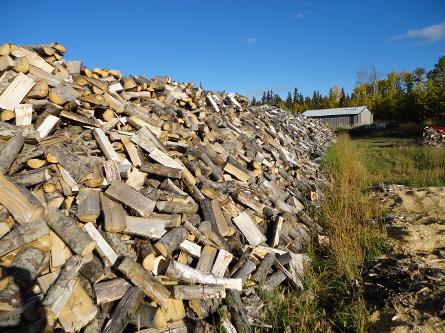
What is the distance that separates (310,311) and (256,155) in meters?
4.27

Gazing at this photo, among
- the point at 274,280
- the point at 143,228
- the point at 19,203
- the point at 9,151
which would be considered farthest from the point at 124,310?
the point at 9,151

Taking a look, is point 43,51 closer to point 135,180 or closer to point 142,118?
point 142,118

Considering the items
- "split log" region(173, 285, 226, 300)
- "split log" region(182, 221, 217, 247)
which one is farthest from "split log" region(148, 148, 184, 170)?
"split log" region(173, 285, 226, 300)

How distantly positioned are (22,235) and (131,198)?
1132 mm

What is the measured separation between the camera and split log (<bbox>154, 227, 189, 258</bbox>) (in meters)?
3.59

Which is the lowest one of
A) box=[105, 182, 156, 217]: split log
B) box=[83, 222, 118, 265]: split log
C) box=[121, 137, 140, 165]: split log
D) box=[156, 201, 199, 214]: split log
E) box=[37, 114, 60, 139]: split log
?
box=[83, 222, 118, 265]: split log

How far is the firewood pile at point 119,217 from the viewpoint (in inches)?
119

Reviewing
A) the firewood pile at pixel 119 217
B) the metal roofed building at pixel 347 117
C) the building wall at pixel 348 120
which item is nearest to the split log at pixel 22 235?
the firewood pile at pixel 119 217

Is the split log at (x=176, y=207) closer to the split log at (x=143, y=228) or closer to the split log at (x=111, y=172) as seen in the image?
the split log at (x=143, y=228)

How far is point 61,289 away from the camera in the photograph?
288cm

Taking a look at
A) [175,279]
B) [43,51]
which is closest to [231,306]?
[175,279]

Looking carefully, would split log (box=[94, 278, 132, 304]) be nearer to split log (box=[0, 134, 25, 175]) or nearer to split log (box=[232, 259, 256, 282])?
split log (box=[232, 259, 256, 282])

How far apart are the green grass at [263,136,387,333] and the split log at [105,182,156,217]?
1617mm

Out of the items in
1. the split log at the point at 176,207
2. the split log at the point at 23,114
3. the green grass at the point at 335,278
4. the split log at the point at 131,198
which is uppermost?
the split log at the point at 23,114
